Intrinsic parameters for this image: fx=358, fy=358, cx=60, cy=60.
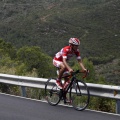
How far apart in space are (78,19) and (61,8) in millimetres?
13356

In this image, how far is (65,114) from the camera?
7.57m

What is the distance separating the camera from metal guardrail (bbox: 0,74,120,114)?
7.70 m

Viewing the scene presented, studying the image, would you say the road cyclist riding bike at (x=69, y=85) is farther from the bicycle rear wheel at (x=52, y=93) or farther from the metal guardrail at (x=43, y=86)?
the metal guardrail at (x=43, y=86)

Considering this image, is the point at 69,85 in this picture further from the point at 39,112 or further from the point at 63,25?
the point at 63,25

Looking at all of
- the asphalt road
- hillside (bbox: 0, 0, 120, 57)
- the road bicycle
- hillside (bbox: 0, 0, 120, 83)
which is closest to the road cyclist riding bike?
the road bicycle

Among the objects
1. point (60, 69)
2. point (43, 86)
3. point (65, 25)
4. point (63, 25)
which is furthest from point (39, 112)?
point (65, 25)

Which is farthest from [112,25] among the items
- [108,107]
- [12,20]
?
[108,107]

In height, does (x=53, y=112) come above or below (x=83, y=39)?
above

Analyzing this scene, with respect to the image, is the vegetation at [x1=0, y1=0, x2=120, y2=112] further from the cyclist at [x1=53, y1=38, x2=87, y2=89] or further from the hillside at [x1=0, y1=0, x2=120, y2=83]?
the cyclist at [x1=53, y1=38, x2=87, y2=89]

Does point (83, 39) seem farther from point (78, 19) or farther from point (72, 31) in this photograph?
point (78, 19)

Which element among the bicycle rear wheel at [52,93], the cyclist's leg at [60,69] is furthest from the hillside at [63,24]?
the cyclist's leg at [60,69]

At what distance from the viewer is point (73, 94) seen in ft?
27.6

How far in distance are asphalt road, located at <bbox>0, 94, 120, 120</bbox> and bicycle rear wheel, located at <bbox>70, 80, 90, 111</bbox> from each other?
15 centimetres

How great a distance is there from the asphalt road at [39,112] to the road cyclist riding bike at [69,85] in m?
0.19
